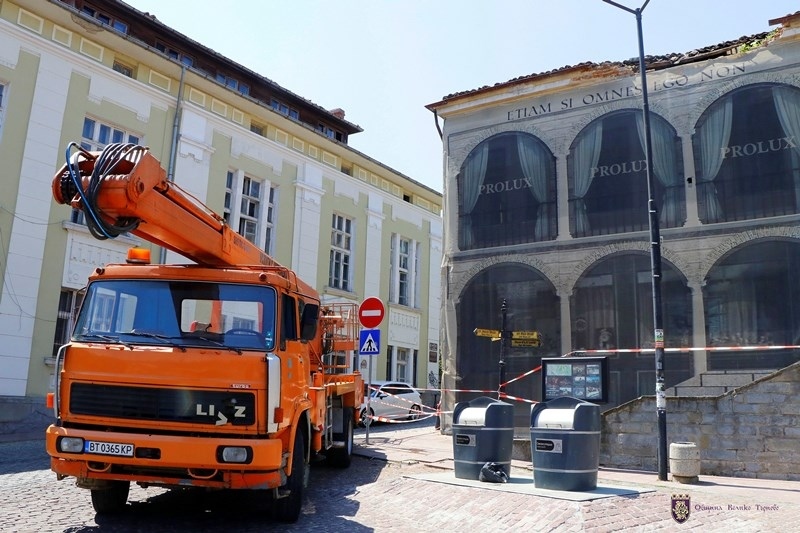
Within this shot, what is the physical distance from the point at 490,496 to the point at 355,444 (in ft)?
21.2

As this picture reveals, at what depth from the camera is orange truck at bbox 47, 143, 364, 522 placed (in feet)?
20.1

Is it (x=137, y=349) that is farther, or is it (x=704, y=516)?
(x=704, y=516)

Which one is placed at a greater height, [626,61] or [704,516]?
[626,61]

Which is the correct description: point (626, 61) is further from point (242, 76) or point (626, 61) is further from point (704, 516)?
point (242, 76)

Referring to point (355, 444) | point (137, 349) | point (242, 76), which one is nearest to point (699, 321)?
point (355, 444)

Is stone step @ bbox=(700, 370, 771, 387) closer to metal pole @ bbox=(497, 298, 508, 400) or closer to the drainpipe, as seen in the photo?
metal pole @ bbox=(497, 298, 508, 400)

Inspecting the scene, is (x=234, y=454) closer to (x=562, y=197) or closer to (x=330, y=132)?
(x=562, y=197)

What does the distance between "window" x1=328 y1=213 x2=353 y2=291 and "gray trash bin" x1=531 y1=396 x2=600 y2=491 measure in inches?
815

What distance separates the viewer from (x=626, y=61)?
54.9 ft

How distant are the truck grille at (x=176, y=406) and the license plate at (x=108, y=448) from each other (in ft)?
0.87

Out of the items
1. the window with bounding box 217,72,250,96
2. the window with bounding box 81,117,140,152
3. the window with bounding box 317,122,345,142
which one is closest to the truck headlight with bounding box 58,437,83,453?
the window with bounding box 81,117,140,152

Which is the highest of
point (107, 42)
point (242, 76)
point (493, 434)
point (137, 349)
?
point (242, 76)

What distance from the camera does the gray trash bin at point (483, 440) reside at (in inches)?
374

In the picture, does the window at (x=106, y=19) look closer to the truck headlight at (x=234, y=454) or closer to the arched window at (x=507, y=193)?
the arched window at (x=507, y=193)
